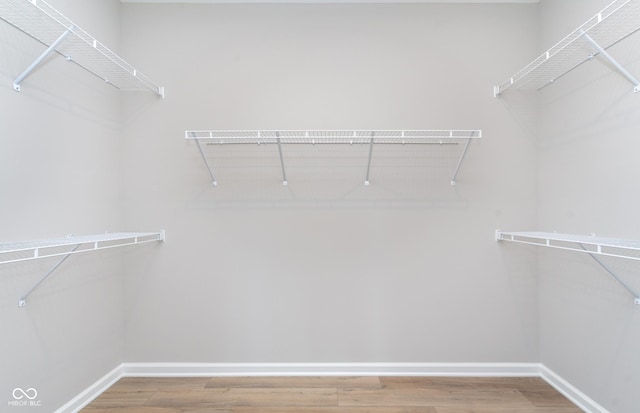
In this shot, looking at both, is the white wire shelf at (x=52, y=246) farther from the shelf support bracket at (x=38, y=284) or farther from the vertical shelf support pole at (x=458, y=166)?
the vertical shelf support pole at (x=458, y=166)

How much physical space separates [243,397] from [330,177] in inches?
59.8

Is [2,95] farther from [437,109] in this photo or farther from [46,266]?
[437,109]

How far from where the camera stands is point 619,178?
1754 mm

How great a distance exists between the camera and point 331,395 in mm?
2092

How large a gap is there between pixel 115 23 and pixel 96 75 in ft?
1.80

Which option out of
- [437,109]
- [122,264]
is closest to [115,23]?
[122,264]

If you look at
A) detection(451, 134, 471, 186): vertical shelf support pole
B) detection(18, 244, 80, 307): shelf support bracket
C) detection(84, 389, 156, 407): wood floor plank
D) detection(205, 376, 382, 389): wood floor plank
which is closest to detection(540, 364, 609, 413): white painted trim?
detection(205, 376, 382, 389): wood floor plank

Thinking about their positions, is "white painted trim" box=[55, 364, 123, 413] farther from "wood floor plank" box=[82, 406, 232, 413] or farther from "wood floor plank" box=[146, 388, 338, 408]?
"wood floor plank" box=[146, 388, 338, 408]

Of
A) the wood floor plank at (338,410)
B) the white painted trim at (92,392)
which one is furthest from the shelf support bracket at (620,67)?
the white painted trim at (92,392)

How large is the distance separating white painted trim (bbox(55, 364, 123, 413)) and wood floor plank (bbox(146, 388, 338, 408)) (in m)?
0.35

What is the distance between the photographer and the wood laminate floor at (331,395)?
1.97 meters

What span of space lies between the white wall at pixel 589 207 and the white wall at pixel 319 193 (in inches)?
5.6

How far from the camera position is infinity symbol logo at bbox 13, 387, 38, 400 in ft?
5.13

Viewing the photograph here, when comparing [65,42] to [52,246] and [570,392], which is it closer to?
[52,246]
